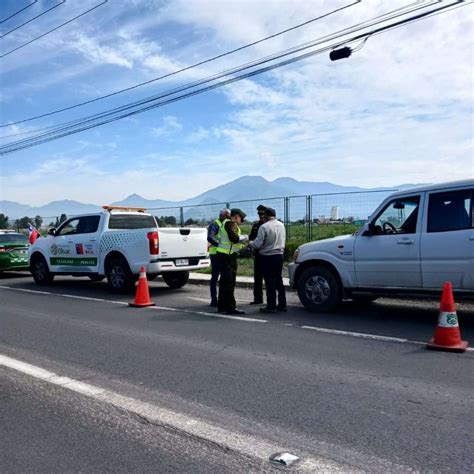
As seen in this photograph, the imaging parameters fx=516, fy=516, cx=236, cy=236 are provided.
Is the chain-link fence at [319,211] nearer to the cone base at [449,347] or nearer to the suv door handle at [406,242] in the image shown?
the suv door handle at [406,242]

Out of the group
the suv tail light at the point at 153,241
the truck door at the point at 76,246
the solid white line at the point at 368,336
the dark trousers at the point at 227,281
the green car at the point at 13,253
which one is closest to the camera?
the solid white line at the point at 368,336

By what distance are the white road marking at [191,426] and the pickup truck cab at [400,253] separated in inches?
185

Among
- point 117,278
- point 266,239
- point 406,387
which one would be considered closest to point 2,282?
point 117,278

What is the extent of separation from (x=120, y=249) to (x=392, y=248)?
6.25 m

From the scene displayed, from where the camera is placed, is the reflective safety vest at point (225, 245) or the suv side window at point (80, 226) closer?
the reflective safety vest at point (225, 245)

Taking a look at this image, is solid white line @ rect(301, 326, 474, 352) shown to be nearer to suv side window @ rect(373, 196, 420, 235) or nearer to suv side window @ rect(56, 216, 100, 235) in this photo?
suv side window @ rect(373, 196, 420, 235)

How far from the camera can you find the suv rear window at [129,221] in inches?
495

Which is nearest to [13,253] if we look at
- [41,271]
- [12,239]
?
[12,239]

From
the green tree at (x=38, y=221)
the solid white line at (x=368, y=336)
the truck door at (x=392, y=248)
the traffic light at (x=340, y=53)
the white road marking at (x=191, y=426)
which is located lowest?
the white road marking at (x=191, y=426)

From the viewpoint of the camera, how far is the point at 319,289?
870 centimetres

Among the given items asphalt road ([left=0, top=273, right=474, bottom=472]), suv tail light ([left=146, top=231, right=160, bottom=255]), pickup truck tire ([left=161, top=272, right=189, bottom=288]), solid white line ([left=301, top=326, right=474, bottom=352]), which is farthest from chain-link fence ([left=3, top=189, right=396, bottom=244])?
asphalt road ([left=0, top=273, right=474, bottom=472])

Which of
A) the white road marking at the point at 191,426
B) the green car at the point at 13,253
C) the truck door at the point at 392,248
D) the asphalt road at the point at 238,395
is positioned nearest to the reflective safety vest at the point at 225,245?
the asphalt road at the point at 238,395

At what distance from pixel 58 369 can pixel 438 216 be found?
5.53 meters

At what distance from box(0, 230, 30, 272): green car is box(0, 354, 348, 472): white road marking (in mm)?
12201
